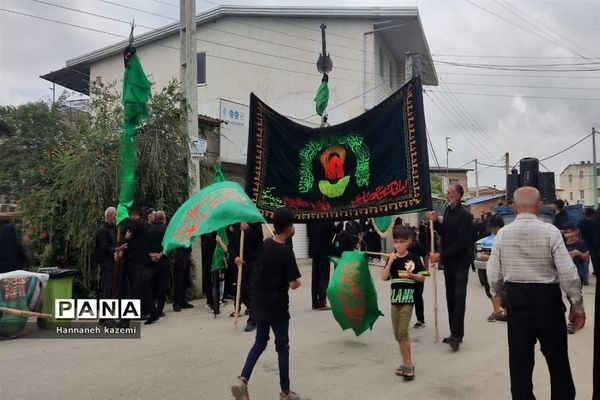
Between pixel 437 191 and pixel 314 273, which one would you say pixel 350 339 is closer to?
pixel 314 273

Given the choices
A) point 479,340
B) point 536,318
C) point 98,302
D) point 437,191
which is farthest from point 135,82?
point 437,191

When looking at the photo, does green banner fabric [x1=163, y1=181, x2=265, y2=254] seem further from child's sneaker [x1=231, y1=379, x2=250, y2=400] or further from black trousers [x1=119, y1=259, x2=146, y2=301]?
black trousers [x1=119, y1=259, x2=146, y2=301]

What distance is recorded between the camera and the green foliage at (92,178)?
980 centimetres

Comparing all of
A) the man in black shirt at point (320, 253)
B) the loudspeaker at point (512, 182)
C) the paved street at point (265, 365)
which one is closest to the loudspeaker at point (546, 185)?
the loudspeaker at point (512, 182)

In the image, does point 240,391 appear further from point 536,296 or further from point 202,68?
point 202,68

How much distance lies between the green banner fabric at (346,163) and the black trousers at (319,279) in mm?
1353

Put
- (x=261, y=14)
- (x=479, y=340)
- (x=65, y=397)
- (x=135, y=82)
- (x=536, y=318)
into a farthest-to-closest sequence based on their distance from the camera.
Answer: (x=261, y=14) → (x=135, y=82) → (x=479, y=340) → (x=65, y=397) → (x=536, y=318)

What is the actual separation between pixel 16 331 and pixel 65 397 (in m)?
3.06

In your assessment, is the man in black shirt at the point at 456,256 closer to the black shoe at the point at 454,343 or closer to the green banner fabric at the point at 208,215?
the black shoe at the point at 454,343

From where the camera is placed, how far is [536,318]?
158 inches

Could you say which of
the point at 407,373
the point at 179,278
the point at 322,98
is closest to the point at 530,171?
the point at 322,98

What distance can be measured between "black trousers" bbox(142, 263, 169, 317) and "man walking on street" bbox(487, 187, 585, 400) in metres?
5.91

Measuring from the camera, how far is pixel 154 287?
8984 mm

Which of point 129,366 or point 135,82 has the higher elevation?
point 135,82
